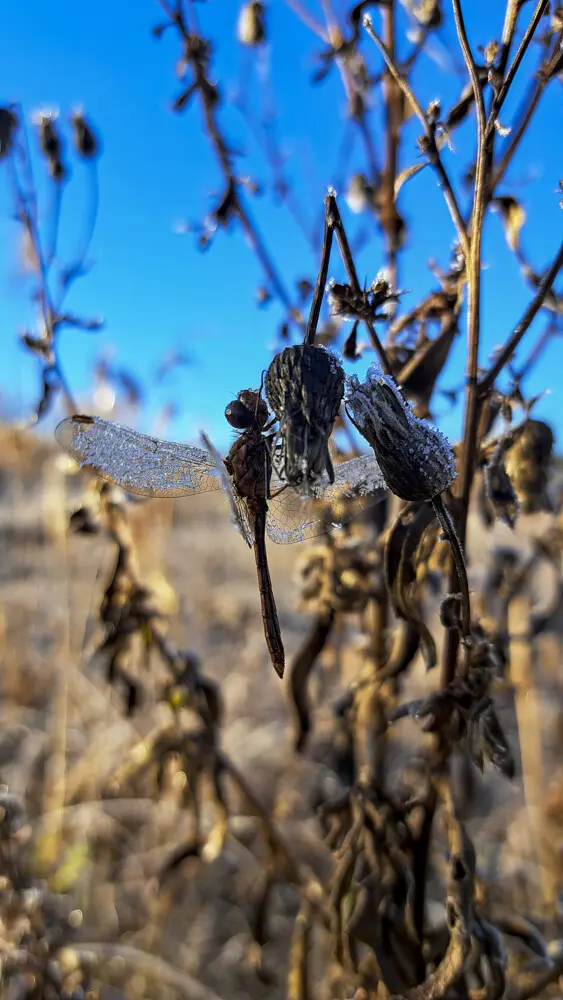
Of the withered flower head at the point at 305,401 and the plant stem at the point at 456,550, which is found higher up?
the withered flower head at the point at 305,401

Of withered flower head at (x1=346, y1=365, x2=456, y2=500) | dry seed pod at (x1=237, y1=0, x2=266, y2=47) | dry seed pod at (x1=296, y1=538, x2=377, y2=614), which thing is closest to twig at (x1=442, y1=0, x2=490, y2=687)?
withered flower head at (x1=346, y1=365, x2=456, y2=500)

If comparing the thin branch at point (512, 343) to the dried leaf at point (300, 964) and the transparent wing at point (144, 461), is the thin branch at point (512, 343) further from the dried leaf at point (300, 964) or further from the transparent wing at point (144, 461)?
the dried leaf at point (300, 964)

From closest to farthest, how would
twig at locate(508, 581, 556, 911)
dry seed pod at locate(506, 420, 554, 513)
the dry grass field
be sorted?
dry seed pod at locate(506, 420, 554, 513) < the dry grass field < twig at locate(508, 581, 556, 911)

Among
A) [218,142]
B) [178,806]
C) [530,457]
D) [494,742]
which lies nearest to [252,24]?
[218,142]

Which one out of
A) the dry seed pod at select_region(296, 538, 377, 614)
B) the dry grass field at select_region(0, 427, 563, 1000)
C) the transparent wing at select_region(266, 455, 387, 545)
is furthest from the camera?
the dry grass field at select_region(0, 427, 563, 1000)

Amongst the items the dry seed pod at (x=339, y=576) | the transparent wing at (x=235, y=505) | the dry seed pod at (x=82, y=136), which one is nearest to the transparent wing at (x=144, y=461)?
the transparent wing at (x=235, y=505)

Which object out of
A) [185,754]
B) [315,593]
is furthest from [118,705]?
[315,593]

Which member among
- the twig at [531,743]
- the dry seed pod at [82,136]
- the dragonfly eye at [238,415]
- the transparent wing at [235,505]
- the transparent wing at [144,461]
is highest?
the dry seed pod at [82,136]

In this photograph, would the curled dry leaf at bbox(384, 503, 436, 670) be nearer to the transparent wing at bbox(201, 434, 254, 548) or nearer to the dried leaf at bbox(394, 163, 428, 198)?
the transparent wing at bbox(201, 434, 254, 548)
